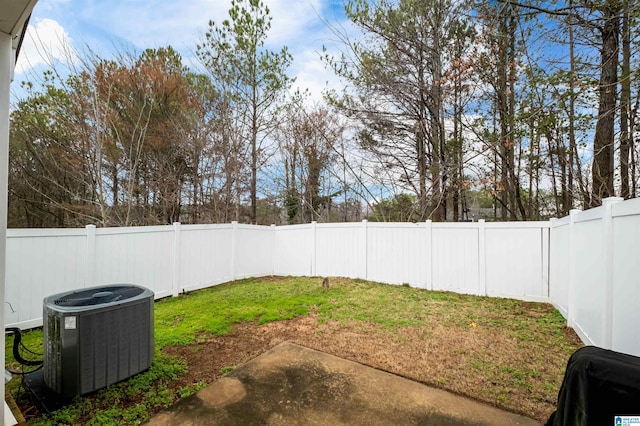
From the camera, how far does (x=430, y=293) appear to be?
5492 millimetres

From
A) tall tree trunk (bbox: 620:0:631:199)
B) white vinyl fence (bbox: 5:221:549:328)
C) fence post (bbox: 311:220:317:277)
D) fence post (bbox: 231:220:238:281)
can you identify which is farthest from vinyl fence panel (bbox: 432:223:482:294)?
fence post (bbox: 231:220:238:281)

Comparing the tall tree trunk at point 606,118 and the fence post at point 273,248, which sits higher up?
the tall tree trunk at point 606,118

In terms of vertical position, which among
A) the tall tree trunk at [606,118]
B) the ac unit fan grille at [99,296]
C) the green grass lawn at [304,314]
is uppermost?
the tall tree trunk at [606,118]

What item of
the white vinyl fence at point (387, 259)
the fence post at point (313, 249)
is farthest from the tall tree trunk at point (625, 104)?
the fence post at point (313, 249)

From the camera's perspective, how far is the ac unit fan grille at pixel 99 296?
94.5 inches

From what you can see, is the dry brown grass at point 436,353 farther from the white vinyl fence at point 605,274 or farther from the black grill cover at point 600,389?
the black grill cover at point 600,389

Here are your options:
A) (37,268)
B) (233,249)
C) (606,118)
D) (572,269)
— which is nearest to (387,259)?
(572,269)

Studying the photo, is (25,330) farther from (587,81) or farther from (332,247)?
(587,81)

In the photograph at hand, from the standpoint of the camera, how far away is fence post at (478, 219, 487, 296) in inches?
208

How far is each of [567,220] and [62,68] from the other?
1064 centimetres

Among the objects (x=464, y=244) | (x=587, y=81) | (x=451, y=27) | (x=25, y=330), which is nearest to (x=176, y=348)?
(x=25, y=330)

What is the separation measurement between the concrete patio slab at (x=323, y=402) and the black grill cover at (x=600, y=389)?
1.00m

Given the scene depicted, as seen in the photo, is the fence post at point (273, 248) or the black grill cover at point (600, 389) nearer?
the black grill cover at point (600, 389)

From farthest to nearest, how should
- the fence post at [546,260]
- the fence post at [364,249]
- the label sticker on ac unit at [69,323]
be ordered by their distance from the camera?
the fence post at [364,249], the fence post at [546,260], the label sticker on ac unit at [69,323]
